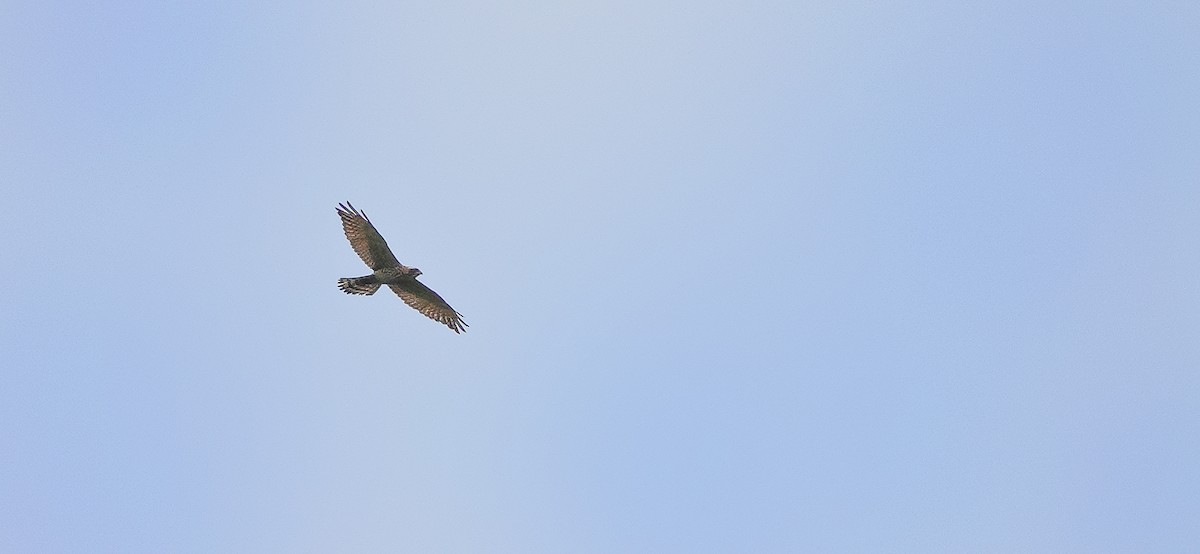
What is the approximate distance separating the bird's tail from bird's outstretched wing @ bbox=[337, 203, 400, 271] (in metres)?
0.52

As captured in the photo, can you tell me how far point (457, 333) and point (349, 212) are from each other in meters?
5.85

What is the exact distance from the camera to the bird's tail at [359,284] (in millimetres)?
46688

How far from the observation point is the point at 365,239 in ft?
154

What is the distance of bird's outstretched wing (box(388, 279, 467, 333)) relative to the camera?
160 ft

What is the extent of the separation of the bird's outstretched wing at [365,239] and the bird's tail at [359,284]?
1.70 feet

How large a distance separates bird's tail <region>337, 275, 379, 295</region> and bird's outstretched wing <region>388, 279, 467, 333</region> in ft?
5.05

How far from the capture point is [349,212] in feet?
154

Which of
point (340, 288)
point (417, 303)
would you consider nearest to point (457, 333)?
point (417, 303)

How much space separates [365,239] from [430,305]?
3854 mm

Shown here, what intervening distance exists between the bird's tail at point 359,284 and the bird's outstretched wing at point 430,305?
1.54 meters

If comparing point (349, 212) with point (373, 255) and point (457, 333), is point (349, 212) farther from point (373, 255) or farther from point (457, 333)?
point (457, 333)

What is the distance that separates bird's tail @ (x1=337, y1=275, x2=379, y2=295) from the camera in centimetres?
4669

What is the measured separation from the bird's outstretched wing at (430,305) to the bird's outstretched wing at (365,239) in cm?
176

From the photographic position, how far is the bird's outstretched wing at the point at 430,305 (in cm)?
→ 4881
